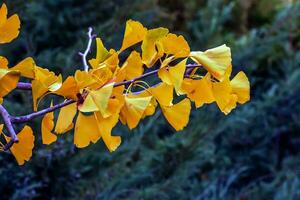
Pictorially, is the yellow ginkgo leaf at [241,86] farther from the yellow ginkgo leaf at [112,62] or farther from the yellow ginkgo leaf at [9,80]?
the yellow ginkgo leaf at [9,80]

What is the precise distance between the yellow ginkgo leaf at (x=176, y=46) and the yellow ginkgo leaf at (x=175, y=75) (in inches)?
0.6

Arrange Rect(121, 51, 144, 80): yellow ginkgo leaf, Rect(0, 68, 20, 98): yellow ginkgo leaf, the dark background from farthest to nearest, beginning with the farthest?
the dark background < Rect(121, 51, 144, 80): yellow ginkgo leaf < Rect(0, 68, 20, 98): yellow ginkgo leaf

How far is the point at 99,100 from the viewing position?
619 millimetres

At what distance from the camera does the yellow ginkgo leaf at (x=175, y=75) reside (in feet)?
2.18

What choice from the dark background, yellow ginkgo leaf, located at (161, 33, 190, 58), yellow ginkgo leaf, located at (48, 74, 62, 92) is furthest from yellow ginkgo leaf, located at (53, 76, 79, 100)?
the dark background

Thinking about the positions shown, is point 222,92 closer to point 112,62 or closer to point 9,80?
point 112,62

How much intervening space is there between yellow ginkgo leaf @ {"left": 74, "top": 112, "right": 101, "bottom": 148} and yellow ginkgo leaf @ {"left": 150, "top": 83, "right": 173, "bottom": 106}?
0.07 m

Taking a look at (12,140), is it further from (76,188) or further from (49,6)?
(49,6)

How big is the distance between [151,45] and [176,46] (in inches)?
1.1

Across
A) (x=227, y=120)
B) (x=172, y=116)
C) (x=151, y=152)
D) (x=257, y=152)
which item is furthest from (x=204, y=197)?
(x=172, y=116)

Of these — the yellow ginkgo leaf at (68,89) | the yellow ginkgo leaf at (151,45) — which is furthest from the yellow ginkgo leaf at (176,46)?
the yellow ginkgo leaf at (68,89)

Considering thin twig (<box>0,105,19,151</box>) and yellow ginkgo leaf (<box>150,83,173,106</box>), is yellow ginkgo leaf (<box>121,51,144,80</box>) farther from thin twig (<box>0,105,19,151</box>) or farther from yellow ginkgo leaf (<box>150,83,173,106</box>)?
thin twig (<box>0,105,19,151</box>)

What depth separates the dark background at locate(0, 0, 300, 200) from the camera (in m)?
2.00

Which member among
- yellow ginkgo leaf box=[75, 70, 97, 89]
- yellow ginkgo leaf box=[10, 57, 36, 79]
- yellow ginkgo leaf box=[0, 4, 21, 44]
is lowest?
yellow ginkgo leaf box=[75, 70, 97, 89]
